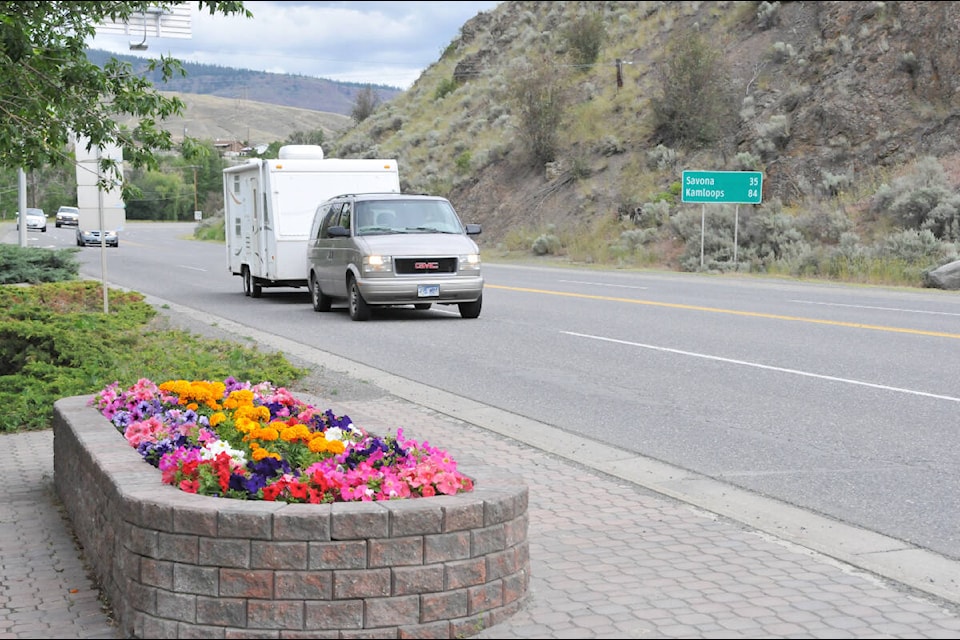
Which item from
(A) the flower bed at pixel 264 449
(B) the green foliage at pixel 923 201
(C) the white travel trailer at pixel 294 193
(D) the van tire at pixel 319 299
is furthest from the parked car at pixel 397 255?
(B) the green foliage at pixel 923 201

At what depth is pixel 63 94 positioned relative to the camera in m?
11.4

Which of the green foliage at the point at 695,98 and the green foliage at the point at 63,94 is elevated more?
the green foliage at the point at 695,98

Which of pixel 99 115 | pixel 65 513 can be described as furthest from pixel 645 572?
pixel 99 115

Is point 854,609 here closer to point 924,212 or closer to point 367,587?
point 367,587

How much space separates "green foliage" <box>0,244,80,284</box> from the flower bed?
1784 cm

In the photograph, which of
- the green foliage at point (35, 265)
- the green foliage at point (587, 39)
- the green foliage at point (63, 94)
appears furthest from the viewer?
the green foliage at point (587, 39)

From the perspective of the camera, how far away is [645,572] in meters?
5.33

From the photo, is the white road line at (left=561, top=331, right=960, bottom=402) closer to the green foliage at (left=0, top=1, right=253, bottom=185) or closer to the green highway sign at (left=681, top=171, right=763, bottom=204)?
the green foliage at (left=0, top=1, right=253, bottom=185)

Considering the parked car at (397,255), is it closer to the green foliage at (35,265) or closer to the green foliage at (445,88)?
the green foliage at (35,265)

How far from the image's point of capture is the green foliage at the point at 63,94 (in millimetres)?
11086

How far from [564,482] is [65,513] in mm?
2884

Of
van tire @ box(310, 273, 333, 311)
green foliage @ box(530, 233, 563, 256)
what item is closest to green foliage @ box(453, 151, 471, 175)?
green foliage @ box(530, 233, 563, 256)

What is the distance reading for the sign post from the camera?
3288 cm

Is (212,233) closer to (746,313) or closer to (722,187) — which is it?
(722,187)
